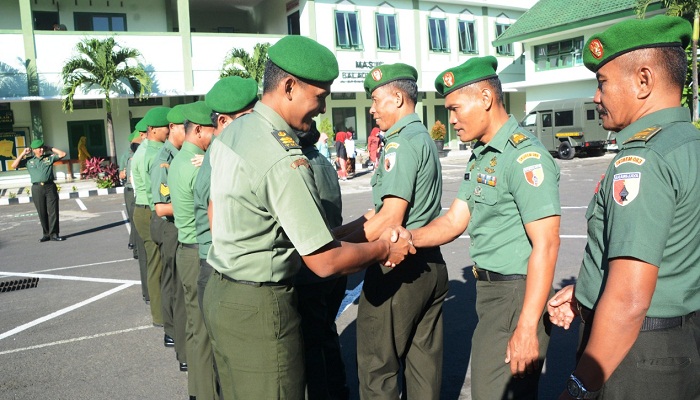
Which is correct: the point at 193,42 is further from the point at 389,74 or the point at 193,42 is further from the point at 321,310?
the point at 321,310

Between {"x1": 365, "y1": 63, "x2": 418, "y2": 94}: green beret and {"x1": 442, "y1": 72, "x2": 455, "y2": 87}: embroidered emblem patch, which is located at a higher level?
{"x1": 365, "y1": 63, "x2": 418, "y2": 94}: green beret

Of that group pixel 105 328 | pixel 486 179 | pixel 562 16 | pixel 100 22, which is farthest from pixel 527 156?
pixel 562 16

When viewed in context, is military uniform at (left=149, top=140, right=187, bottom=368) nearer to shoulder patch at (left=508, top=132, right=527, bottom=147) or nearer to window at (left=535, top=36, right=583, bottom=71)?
shoulder patch at (left=508, top=132, right=527, bottom=147)

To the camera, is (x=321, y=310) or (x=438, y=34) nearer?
(x=321, y=310)

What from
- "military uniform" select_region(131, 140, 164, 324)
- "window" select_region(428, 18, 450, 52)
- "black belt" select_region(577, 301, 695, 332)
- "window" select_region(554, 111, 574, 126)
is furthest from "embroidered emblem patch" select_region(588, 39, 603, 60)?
"window" select_region(428, 18, 450, 52)

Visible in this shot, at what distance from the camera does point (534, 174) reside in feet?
8.02

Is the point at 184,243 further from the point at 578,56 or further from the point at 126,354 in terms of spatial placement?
the point at 578,56

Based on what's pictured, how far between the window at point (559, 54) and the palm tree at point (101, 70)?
19080 millimetres

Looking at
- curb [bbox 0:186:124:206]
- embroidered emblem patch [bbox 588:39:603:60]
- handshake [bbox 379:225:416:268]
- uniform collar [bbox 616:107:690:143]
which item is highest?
embroidered emblem patch [bbox 588:39:603:60]

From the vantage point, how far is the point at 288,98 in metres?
2.35

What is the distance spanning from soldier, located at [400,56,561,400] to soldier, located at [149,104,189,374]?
2.57 metres

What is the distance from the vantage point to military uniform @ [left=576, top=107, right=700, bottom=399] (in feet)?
5.51

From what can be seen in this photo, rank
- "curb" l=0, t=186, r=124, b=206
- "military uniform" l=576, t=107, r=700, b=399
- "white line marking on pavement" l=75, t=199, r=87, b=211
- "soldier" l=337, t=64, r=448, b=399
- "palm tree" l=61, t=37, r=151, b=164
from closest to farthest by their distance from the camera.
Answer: "military uniform" l=576, t=107, r=700, b=399, "soldier" l=337, t=64, r=448, b=399, "white line marking on pavement" l=75, t=199, r=87, b=211, "curb" l=0, t=186, r=124, b=206, "palm tree" l=61, t=37, r=151, b=164

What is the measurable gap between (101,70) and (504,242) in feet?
65.4
